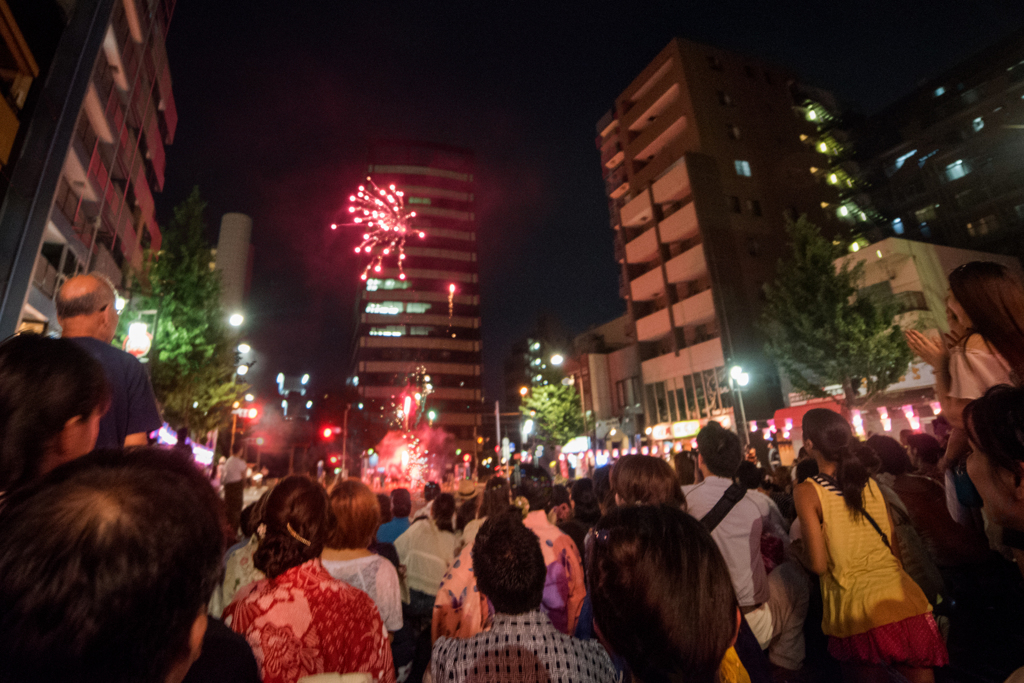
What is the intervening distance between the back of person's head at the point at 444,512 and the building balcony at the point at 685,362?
2759 centimetres

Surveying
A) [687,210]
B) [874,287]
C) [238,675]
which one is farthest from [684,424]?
[238,675]

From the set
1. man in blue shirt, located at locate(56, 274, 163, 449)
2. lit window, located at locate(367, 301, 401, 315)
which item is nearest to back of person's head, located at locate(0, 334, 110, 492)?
man in blue shirt, located at locate(56, 274, 163, 449)

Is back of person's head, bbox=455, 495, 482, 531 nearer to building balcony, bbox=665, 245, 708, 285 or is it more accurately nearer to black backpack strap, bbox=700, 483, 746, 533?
black backpack strap, bbox=700, 483, 746, 533

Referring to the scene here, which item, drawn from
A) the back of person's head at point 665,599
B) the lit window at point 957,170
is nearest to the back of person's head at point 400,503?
the back of person's head at point 665,599

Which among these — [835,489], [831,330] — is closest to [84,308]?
[835,489]

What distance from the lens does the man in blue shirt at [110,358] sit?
2.65 m

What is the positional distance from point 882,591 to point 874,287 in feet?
91.9

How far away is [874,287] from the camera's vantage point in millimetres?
25078

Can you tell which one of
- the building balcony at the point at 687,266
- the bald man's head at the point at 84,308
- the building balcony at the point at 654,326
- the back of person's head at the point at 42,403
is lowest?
the back of person's head at the point at 42,403

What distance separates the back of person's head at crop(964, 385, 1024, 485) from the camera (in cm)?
172

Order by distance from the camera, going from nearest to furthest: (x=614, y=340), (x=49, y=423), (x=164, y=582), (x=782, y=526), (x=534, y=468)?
(x=164, y=582) → (x=49, y=423) → (x=782, y=526) → (x=534, y=468) → (x=614, y=340)

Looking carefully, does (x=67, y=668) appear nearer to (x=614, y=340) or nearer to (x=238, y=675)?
(x=238, y=675)

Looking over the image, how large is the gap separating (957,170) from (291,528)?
153 ft

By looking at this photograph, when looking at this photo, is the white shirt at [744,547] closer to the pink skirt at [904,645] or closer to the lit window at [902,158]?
the pink skirt at [904,645]
